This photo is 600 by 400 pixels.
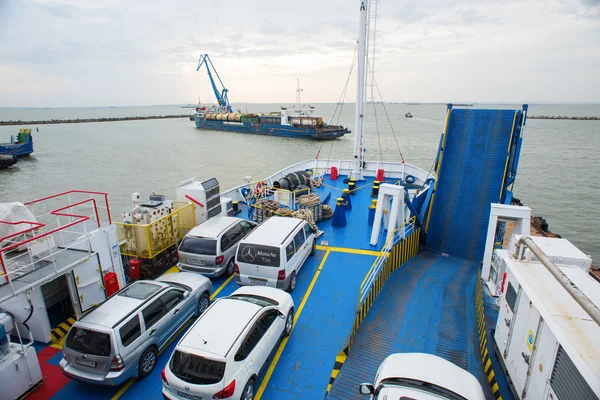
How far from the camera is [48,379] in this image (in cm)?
642

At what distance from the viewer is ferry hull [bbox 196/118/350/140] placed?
62.8m

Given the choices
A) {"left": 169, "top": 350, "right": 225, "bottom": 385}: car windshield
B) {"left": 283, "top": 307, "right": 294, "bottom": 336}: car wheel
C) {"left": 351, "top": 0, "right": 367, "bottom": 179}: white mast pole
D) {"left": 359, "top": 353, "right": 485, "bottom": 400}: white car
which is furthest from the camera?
{"left": 351, "top": 0, "right": 367, "bottom": 179}: white mast pole

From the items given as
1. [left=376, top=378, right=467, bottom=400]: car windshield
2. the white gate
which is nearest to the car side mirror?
[left=376, top=378, right=467, bottom=400]: car windshield

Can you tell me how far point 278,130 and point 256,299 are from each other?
6383 cm

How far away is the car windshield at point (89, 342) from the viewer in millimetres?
5707

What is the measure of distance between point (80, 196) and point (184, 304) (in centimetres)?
2793

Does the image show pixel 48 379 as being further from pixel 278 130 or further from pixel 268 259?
pixel 278 130

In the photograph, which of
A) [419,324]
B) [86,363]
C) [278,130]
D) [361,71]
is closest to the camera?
[86,363]

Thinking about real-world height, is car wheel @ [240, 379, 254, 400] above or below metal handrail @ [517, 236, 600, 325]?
below

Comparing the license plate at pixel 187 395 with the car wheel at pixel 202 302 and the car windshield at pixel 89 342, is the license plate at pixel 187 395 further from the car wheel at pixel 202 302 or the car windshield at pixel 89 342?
the car wheel at pixel 202 302

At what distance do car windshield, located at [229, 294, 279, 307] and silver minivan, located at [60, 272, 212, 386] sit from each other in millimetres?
1357

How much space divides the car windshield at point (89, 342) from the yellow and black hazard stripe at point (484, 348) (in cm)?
665

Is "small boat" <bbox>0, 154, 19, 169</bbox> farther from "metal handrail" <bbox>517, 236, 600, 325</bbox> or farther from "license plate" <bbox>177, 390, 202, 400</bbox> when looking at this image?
"metal handrail" <bbox>517, 236, 600, 325</bbox>

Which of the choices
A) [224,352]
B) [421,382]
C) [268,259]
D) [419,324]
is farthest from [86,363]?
[419,324]
